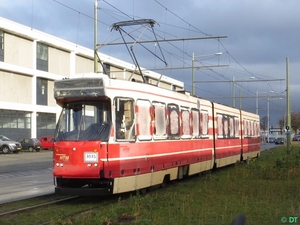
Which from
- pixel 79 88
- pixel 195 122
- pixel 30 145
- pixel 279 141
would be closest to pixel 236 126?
pixel 195 122

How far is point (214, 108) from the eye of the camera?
22.2m

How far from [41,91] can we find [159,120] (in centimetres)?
4524

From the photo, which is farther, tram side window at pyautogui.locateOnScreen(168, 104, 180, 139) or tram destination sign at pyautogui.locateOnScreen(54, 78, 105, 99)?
tram side window at pyautogui.locateOnScreen(168, 104, 180, 139)

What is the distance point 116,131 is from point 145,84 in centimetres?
209

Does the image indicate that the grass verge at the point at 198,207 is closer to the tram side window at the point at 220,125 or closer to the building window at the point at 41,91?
the tram side window at the point at 220,125

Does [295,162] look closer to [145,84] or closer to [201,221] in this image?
[145,84]

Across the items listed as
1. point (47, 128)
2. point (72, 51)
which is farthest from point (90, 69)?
point (47, 128)

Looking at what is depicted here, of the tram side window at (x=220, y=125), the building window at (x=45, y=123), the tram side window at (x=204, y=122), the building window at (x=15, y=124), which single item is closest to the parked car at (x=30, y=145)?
the building window at (x=15, y=124)

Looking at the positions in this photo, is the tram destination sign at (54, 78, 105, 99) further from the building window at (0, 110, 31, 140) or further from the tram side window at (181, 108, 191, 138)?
the building window at (0, 110, 31, 140)

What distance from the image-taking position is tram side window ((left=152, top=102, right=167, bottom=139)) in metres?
14.2

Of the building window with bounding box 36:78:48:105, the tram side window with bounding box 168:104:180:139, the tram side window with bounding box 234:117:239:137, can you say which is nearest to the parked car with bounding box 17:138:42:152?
the building window with bounding box 36:78:48:105

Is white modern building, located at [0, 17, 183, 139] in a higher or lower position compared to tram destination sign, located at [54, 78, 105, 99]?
higher

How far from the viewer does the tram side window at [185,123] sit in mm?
16844

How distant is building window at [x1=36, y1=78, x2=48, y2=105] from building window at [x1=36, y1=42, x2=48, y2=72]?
151 cm
